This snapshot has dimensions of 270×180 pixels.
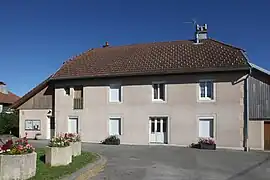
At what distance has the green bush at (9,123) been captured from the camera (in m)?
37.4

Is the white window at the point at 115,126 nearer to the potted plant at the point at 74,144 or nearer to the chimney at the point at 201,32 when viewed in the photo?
the chimney at the point at 201,32

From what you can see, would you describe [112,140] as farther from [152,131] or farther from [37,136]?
[37,136]

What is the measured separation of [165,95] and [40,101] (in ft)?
41.8

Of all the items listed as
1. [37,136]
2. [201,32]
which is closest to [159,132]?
[201,32]

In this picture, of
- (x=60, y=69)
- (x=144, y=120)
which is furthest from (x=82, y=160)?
(x=60, y=69)

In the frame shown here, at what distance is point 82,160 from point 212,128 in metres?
12.2

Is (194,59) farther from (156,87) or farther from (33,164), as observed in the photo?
(33,164)

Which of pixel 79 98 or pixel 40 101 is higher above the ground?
pixel 79 98

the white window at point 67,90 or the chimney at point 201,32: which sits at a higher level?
the chimney at point 201,32

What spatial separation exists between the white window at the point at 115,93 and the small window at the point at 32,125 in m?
8.61

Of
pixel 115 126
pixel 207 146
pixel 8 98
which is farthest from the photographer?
pixel 8 98

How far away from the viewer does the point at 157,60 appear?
27.1 metres

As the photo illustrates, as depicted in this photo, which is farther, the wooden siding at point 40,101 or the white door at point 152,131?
the wooden siding at point 40,101

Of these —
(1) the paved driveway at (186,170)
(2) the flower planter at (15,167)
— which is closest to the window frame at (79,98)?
(1) the paved driveway at (186,170)
